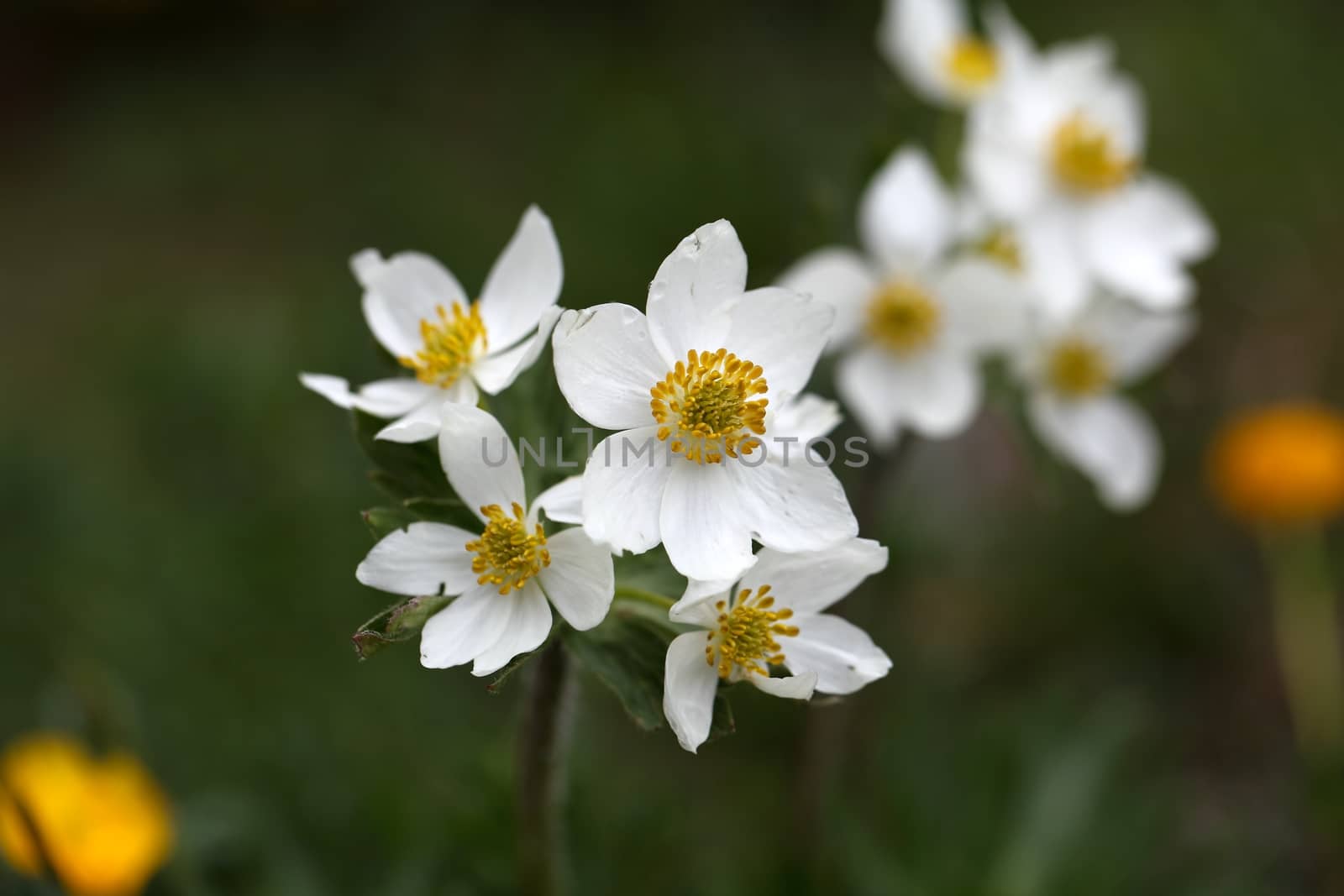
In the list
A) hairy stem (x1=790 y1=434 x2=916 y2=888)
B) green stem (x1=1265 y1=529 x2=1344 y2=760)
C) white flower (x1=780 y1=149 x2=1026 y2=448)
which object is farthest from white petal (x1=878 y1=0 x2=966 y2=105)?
green stem (x1=1265 y1=529 x2=1344 y2=760)

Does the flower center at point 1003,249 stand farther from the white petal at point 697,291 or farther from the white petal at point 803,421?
the white petal at point 697,291

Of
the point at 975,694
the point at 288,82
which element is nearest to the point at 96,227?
the point at 288,82

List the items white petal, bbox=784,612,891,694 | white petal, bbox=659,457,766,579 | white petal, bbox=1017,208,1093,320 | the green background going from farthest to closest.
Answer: the green background < white petal, bbox=1017,208,1093,320 < white petal, bbox=784,612,891,694 < white petal, bbox=659,457,766,579

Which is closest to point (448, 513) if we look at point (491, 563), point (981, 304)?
point (491, 563)

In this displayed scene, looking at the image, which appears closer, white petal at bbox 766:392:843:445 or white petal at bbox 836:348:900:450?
white petal at bbox 766:392:843:445

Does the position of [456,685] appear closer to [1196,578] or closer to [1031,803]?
[1031,803]

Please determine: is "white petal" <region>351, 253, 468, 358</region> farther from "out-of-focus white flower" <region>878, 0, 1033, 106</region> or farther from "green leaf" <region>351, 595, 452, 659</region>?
"out-of-focus white flower" <region>878, 0, 1033, 106</region>
